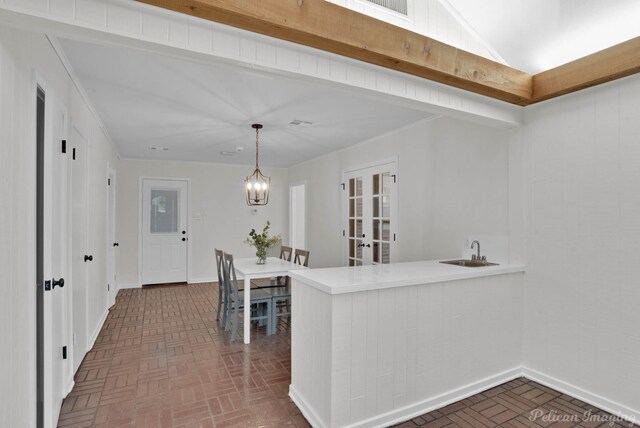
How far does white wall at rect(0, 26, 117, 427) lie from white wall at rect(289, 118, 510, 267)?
11.1 ft

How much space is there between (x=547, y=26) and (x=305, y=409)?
3.23 m

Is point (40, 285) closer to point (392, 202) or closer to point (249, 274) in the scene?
point (249, 274)

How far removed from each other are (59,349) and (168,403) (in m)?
0.83

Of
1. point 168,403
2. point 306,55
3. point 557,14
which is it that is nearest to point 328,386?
point 168,403

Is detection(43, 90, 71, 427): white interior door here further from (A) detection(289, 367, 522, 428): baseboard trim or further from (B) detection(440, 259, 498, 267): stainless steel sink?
(B) detection(440, 259, 498, 267): stainless steel sink

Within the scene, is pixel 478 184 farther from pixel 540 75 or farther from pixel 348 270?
pixel 348 270

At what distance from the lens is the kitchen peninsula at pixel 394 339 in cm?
204

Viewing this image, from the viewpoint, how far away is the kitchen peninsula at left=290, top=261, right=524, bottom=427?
80.1 inches

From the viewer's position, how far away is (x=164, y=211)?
261 inches

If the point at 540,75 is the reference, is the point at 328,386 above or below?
below

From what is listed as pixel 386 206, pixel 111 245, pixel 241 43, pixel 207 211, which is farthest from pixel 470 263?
pixel 207 211

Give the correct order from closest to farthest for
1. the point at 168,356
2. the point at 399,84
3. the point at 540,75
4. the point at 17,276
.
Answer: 1. the point at 17,276
2. the point at 399,84
3. the point at 540,75
4. the point at 168,356

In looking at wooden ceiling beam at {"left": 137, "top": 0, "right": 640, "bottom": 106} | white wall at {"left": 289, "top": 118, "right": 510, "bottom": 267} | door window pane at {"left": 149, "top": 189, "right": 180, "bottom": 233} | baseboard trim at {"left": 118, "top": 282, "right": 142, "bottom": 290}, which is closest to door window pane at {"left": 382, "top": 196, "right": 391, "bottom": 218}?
white wall at {"left": 289, "top": 118, "right": 510, "bottom": 267}

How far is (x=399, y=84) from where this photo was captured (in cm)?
218
